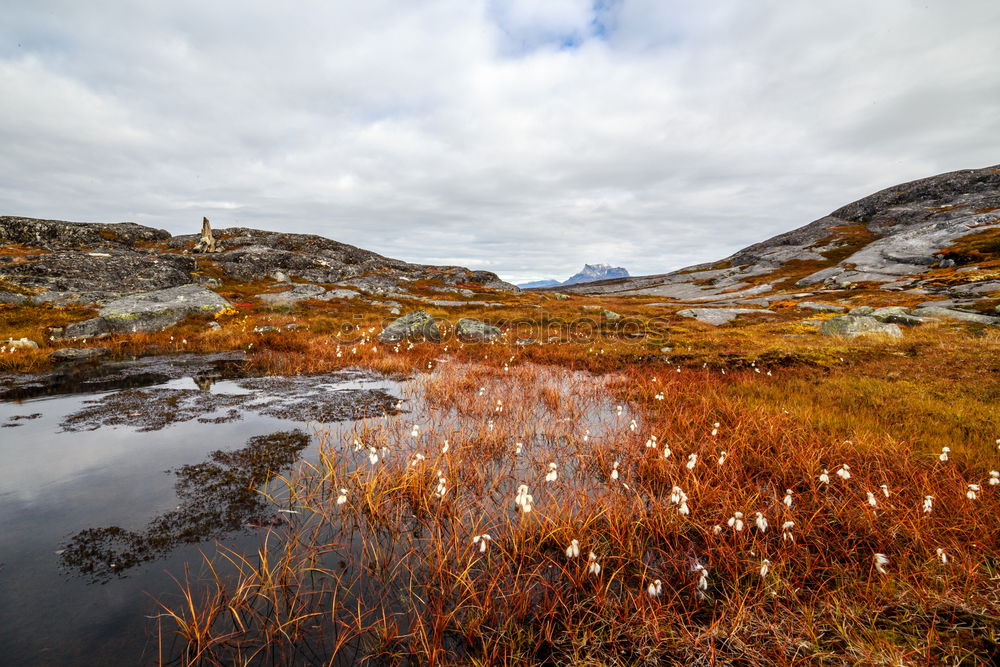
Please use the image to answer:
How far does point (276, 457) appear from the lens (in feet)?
24.8

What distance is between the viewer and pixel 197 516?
5.55 metres

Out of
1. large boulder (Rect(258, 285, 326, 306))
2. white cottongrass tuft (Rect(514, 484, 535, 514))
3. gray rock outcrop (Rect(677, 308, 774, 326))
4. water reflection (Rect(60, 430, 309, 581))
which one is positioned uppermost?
large boulder (Rect(258, 285, 326, 306))

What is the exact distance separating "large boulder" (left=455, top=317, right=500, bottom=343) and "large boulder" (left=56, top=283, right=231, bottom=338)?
757 inches

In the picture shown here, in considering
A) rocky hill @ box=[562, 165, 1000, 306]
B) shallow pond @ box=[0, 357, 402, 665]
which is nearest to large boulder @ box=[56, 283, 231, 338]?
shallow pond @ box=[0, 357, 402, 665]

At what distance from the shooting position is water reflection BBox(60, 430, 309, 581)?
4664mm

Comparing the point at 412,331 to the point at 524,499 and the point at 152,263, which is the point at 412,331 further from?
the point at 152,263

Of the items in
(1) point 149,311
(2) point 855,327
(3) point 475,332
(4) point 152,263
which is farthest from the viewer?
(4) point 152,263

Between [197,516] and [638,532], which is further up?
[638,532]

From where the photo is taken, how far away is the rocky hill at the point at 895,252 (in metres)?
54.2

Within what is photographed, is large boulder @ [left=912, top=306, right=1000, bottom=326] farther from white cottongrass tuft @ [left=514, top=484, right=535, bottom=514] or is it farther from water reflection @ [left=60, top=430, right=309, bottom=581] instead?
water reflection @ [left=60, top=430, right=309, bottom=581]

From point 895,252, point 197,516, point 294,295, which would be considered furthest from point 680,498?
point 895,252

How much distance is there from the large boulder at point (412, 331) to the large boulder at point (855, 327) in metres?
24.7

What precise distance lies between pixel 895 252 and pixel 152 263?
12819cm

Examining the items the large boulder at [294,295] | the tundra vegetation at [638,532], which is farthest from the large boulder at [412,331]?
the large boulder at [294,295]
